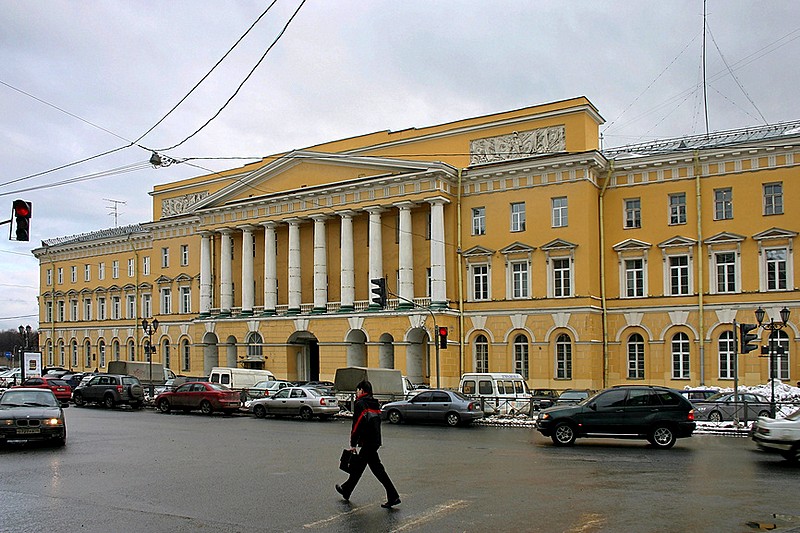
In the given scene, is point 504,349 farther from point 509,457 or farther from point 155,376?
point 509,457

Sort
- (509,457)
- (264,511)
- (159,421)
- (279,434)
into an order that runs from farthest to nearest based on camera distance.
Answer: (159,421), (279,434), (509,457), (264,511)

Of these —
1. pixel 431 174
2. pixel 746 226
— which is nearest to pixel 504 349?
pixel 431 174

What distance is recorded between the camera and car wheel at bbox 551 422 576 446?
70.6ft

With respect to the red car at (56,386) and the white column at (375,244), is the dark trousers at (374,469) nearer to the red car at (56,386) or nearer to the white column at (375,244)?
the red car at (56,386)

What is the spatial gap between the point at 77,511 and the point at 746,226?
1479 inches

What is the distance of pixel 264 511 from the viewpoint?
1198cm

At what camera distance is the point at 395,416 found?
30.1 meters

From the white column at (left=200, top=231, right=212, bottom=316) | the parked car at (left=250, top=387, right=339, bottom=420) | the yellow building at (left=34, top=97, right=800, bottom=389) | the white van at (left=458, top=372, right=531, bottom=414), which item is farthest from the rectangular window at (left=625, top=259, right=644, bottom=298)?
the white column at (left=200, top=231, right=212, bottom=316)

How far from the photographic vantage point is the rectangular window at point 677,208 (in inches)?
1698

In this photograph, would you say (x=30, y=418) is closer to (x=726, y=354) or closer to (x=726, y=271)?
(x=726, y=354)

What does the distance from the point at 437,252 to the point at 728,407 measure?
70.5 ft

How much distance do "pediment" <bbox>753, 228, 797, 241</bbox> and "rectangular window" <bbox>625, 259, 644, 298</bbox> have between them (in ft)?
20.3

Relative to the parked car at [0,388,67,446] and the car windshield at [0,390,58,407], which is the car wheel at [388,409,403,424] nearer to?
the parked car at [0,388,67,446]

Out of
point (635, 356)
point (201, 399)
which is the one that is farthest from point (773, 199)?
point (201, 399)
